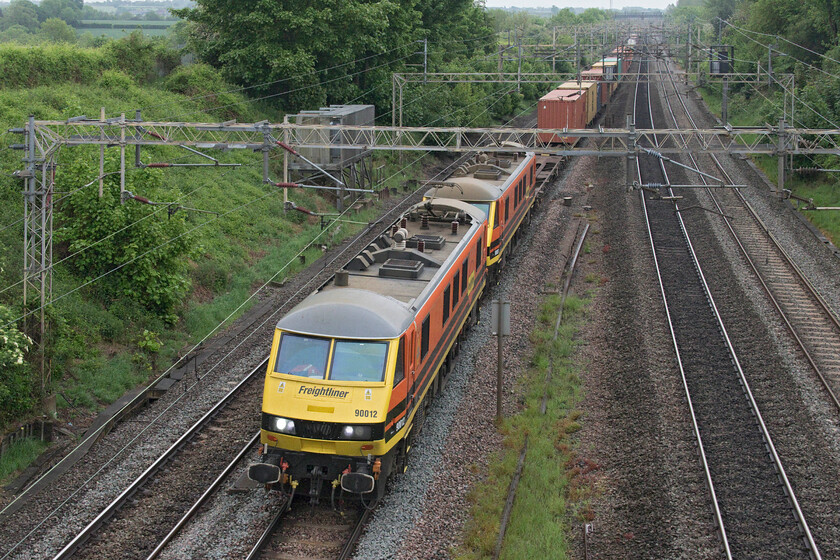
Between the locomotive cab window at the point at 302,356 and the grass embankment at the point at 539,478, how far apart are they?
129 inches

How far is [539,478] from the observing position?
47.9ft

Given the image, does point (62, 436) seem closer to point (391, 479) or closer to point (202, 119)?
point (391, 479)

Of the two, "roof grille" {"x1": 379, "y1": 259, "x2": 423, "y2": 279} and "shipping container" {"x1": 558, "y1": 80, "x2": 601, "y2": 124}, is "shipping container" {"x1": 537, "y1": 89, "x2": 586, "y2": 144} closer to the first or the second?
"shipping container" {"x1": 558, "y1": 80, "x2": 601, "y2": 124}

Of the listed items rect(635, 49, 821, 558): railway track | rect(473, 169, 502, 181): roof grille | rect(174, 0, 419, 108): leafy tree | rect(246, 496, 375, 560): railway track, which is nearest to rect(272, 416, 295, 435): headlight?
rect(246, 496, 375, 560): railway track

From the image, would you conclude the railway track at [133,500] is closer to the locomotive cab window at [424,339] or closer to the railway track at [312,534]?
the railway track at [312,534]

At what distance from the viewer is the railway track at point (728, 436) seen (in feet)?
41.3

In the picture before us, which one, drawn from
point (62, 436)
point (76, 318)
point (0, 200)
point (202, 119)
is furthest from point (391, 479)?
point (202, 119)

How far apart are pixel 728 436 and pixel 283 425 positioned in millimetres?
8257

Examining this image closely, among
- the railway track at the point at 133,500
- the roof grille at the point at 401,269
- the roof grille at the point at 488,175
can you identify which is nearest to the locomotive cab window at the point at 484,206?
the roof grille at the point at 488,175

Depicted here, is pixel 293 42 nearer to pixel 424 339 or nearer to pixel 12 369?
pixel 12 369

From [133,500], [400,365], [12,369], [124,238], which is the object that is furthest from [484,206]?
[133,500]

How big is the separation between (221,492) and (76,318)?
8.10 m

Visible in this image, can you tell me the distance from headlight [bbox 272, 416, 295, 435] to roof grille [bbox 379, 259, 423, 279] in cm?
390

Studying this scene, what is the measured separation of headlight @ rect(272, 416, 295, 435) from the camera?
12.7 meters
